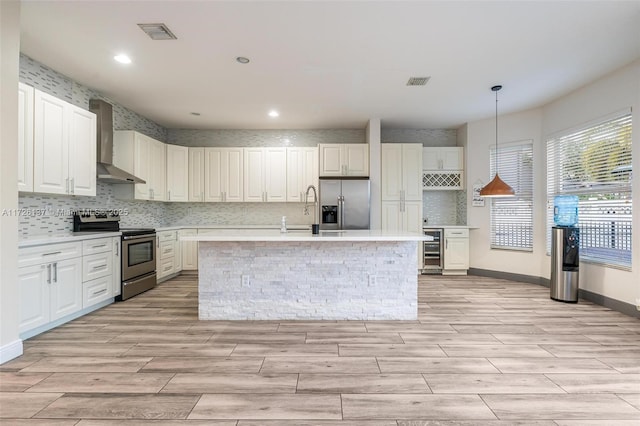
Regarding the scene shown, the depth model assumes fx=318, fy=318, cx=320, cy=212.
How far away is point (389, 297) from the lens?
3.41 m

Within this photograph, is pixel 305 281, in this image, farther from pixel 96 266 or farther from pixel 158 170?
pixel 158 170

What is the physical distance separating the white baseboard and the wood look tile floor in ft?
0.17

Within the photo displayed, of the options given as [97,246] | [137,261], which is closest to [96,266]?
[97,246]

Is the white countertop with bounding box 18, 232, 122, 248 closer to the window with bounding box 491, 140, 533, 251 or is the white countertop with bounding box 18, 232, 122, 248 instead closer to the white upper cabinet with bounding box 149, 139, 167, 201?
the white upper cabinet with bounding box 149, 139, 167, 201

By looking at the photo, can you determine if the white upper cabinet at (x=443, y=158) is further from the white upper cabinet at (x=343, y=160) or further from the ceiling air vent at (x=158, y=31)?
the ceiling air vent at (x=158, y=31)

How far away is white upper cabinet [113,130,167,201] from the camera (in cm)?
475

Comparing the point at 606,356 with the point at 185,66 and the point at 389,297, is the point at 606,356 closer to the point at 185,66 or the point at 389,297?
the point at 389,297

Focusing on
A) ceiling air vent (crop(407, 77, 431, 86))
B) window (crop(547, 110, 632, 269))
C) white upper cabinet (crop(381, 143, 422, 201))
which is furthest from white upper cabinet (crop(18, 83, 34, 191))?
window (crop(547, 110, 632, 269))

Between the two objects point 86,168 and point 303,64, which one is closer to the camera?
point 303,64

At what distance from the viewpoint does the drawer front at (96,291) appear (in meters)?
3.52

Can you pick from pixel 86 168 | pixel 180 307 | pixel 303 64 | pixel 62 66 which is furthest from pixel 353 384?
pixel 62 66

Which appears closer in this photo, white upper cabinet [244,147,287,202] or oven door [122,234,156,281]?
oven door [122,234,156,281]

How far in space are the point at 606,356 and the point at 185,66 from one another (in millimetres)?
4829

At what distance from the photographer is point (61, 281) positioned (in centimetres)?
319
